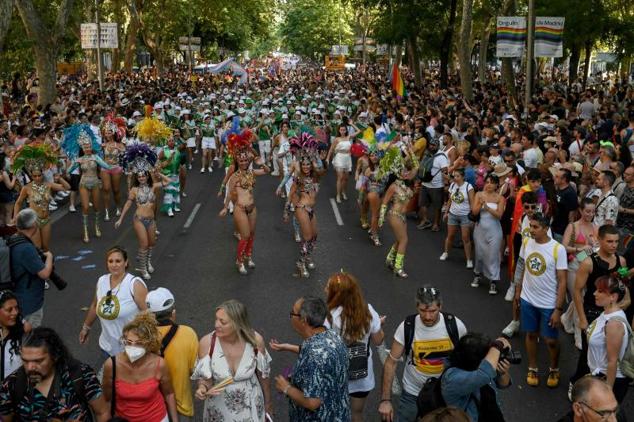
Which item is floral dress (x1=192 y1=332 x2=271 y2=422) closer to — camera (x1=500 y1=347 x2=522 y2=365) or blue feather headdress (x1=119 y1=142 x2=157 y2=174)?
camera (x1=500 y1=347 x2=522 y2=365)

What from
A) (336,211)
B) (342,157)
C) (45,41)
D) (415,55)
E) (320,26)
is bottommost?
(336,211)

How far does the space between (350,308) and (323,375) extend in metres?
0.89

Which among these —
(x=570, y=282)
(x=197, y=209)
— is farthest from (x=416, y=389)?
(x=197, y=209)

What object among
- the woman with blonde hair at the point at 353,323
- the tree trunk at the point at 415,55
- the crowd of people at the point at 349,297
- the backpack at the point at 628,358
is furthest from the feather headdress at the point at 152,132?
the tree trunk at the point at 415,55

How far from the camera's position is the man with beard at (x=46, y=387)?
13.8ft

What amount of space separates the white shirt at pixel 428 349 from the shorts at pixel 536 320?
2151 mm

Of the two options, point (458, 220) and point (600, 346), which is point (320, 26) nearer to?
point (458, 220)

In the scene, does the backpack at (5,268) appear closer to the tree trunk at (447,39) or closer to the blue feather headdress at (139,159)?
the blue feather headdress at (139,159)

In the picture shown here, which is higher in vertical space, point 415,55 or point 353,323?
point 415,55

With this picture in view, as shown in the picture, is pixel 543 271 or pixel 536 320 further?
pixel 536 320

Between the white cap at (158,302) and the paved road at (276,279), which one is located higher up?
the white cap at (158,302)

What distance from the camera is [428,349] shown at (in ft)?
16.5

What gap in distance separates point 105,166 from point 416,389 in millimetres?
9544

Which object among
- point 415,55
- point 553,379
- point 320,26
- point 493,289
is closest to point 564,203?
point 493,289
